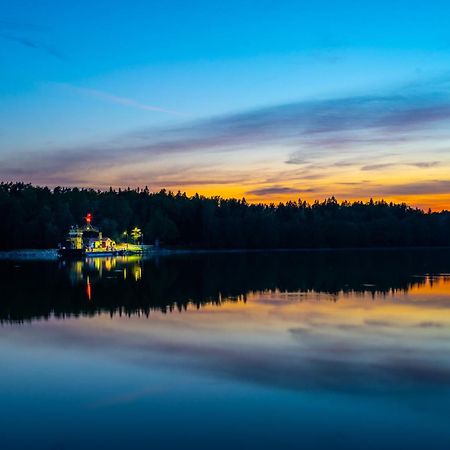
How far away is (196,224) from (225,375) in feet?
412

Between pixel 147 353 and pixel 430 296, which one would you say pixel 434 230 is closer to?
pixel 430 296

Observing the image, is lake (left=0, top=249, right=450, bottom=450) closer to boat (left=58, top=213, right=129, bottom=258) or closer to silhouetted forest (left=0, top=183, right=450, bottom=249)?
boat (left=58, top=213, right=129, bottom=258)

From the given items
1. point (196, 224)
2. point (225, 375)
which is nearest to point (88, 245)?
point (196, 224)

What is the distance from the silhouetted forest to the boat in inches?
232

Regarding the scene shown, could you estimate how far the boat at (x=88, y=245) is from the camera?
96188 millimetres

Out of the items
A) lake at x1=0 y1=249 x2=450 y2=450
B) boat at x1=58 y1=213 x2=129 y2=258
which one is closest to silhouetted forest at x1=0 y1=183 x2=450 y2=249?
boat at x1=58 y1=213 x2=129 y2=258

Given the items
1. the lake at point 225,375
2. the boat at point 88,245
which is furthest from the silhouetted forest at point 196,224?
the lake at point 225,375

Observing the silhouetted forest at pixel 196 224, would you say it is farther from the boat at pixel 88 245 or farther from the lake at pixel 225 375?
the lake at pixel 225 375

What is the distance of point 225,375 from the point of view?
14039 millimetres

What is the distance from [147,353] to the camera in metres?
16.8

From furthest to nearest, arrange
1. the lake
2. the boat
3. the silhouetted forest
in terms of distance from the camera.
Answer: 1. the silhouetted forest
2. the boat
3. the lake

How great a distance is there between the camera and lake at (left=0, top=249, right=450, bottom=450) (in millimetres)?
10156

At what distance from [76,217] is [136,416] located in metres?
129

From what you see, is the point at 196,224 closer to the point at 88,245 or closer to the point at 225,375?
the point at 88,245
